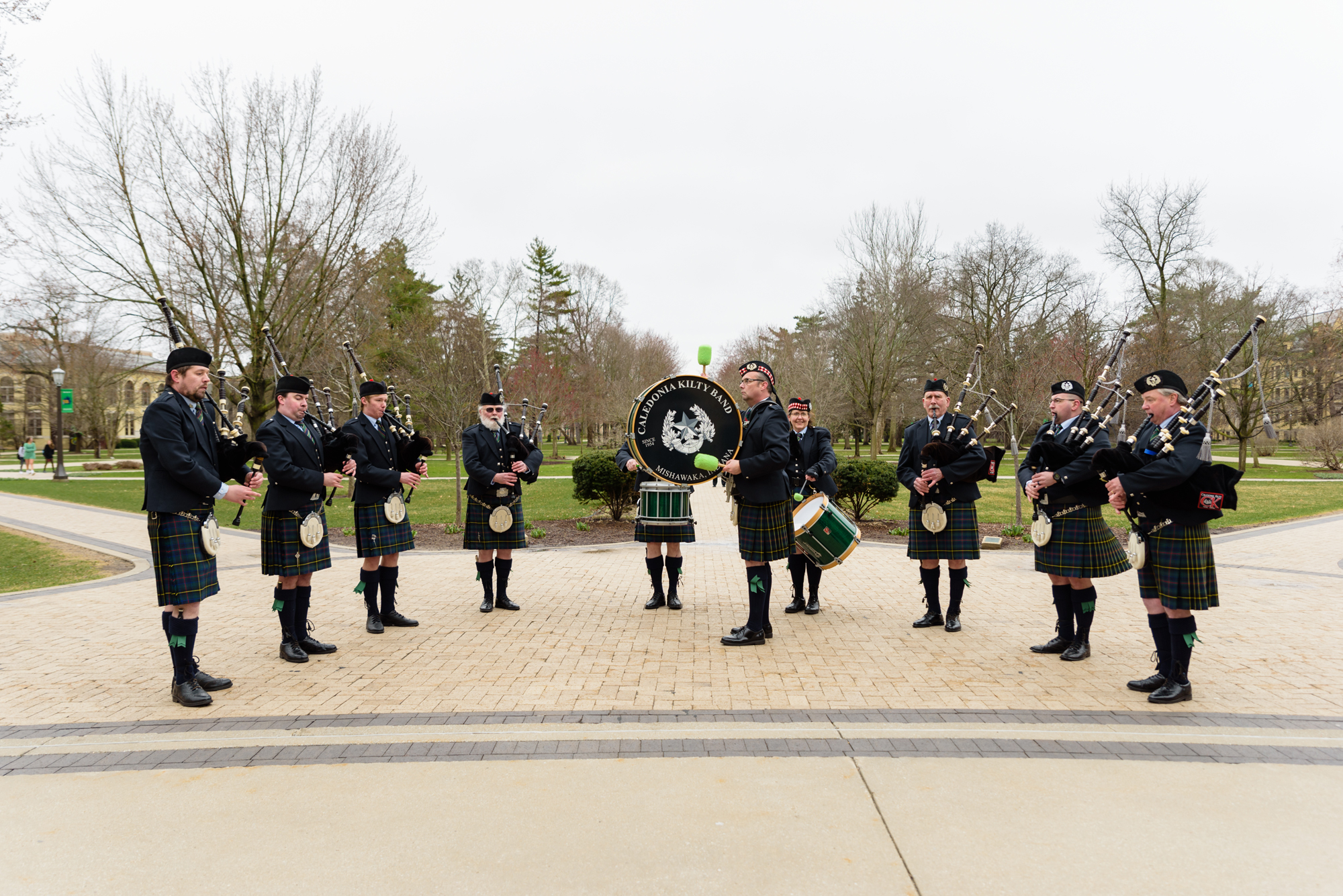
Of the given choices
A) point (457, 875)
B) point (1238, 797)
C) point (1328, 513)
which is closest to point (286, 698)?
point (457, 875)

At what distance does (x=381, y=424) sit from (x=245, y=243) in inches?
458

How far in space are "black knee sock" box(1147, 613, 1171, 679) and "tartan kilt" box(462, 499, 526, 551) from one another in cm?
439

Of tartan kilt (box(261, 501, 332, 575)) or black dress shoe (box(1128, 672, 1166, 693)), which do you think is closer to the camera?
black dress shoe (box(1128, 672, 1166, 693))

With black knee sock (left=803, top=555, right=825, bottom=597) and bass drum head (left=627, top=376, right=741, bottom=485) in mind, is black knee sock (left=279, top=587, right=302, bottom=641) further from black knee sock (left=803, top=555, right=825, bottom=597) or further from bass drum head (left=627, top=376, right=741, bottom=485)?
black knee sock (left=803, top=555, right=825, bottom=597)

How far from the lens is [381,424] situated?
6.16 metres

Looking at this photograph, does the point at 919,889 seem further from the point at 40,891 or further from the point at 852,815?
the point at 40,891

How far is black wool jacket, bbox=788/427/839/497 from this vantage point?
6266 millimetres

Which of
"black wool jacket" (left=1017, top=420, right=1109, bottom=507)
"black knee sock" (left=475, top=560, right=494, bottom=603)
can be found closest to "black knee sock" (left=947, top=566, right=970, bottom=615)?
"black wool jacket" (left=1017, top=420, right=1109, bottom=507)

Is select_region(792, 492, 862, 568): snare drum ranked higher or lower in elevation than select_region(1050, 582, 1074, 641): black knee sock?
higher

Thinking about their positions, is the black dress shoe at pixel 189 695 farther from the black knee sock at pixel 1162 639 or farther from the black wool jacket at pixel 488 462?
the black knee sock at pixel 1162 639

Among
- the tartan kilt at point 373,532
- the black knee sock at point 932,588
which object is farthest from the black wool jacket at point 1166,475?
the tartan kilt at point 373,532

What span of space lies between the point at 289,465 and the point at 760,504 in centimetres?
308

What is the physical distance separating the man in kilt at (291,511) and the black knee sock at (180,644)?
73 cm

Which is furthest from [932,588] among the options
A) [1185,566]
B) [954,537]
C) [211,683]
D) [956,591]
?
[211,683]
